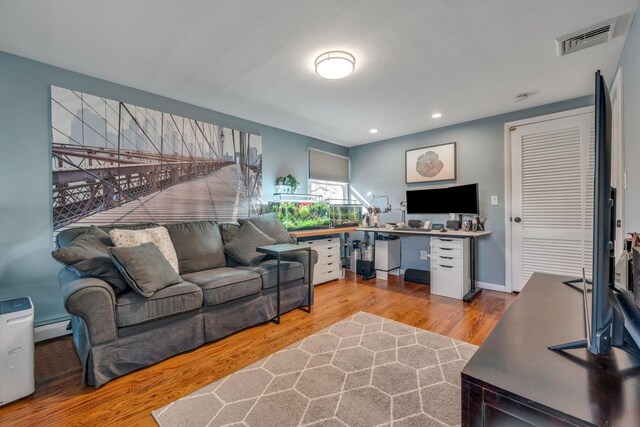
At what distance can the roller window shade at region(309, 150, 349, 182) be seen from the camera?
4688 mm

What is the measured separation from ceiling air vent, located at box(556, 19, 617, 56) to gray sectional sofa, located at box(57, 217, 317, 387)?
9.15 ft

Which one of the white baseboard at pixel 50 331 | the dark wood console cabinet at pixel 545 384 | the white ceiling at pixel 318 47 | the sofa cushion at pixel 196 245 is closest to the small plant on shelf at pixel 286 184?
the white ceiling at pixel 318 47

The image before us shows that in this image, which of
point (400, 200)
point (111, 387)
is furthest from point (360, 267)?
point (111, 387)

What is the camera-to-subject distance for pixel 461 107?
341 cm

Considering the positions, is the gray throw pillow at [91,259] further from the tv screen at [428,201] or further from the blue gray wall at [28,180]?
the tv screen at [428,201]

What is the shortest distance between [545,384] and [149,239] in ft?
8.83

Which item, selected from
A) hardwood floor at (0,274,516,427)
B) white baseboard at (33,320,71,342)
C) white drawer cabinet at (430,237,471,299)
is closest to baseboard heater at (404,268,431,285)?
white drawer cabinet at (430,237,471,299)

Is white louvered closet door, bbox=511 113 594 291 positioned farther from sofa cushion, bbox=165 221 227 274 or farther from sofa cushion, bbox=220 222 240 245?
sofa cushion, bbox=165 221 227 274

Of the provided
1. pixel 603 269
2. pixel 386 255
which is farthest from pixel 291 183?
pixel 603 269

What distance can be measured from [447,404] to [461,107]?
10.3 ft

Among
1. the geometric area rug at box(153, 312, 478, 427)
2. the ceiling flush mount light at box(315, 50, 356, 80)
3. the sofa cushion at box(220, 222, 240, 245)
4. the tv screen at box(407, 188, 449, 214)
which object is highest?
the ceiling flush mount light at box(315, 50, 356, 80)

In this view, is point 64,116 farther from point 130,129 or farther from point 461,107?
point 461,107

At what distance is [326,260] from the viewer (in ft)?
13.4

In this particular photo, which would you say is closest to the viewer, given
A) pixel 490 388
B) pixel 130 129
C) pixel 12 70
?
pixel 490 388
